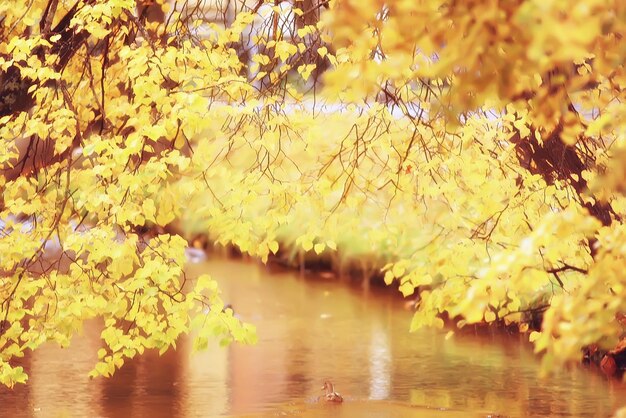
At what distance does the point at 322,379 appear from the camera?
32.5ft

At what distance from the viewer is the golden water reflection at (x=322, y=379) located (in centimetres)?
878

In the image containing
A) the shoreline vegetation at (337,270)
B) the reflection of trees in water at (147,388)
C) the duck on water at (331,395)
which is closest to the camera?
the reflection of trees in water at (147,388)

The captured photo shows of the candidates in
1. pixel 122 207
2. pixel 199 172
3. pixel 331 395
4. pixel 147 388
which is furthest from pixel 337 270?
pixel 122 207

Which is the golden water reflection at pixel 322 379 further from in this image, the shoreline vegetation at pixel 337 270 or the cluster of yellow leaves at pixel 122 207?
the cluster of yellow leaves at pixel 122 207

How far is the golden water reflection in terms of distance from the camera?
8781mm

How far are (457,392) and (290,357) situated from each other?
80.6 inches

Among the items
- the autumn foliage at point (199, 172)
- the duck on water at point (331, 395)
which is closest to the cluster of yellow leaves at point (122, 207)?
the autumn foliage at point (199, 172)

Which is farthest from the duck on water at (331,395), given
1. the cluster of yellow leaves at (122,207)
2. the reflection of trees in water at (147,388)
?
the cluster of yellow leaves at (122,207)

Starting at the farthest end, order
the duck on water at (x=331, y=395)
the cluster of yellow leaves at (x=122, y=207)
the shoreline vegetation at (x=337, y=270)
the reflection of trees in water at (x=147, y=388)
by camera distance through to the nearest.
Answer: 1. the shoreline vegetation at (x=337, y=270)
2. the duck on water at (x=331, y=395)
3. the reflection of trees in water at (x=147, y=388)
4. the cluster of yellow leaves at (x=122, y=207)

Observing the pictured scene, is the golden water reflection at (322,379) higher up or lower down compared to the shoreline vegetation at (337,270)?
lower down

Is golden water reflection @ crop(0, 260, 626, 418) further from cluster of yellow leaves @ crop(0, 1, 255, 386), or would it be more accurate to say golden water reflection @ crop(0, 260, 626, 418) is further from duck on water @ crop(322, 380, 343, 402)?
cluster of yellow leaves @ crop(0, 1, 255, 386)

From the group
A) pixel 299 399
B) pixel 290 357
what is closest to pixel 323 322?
pixel 290 357

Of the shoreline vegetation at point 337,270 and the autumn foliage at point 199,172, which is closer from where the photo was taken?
the autumn foliage at point 199,172

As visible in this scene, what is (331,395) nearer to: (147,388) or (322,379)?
(322,379)
